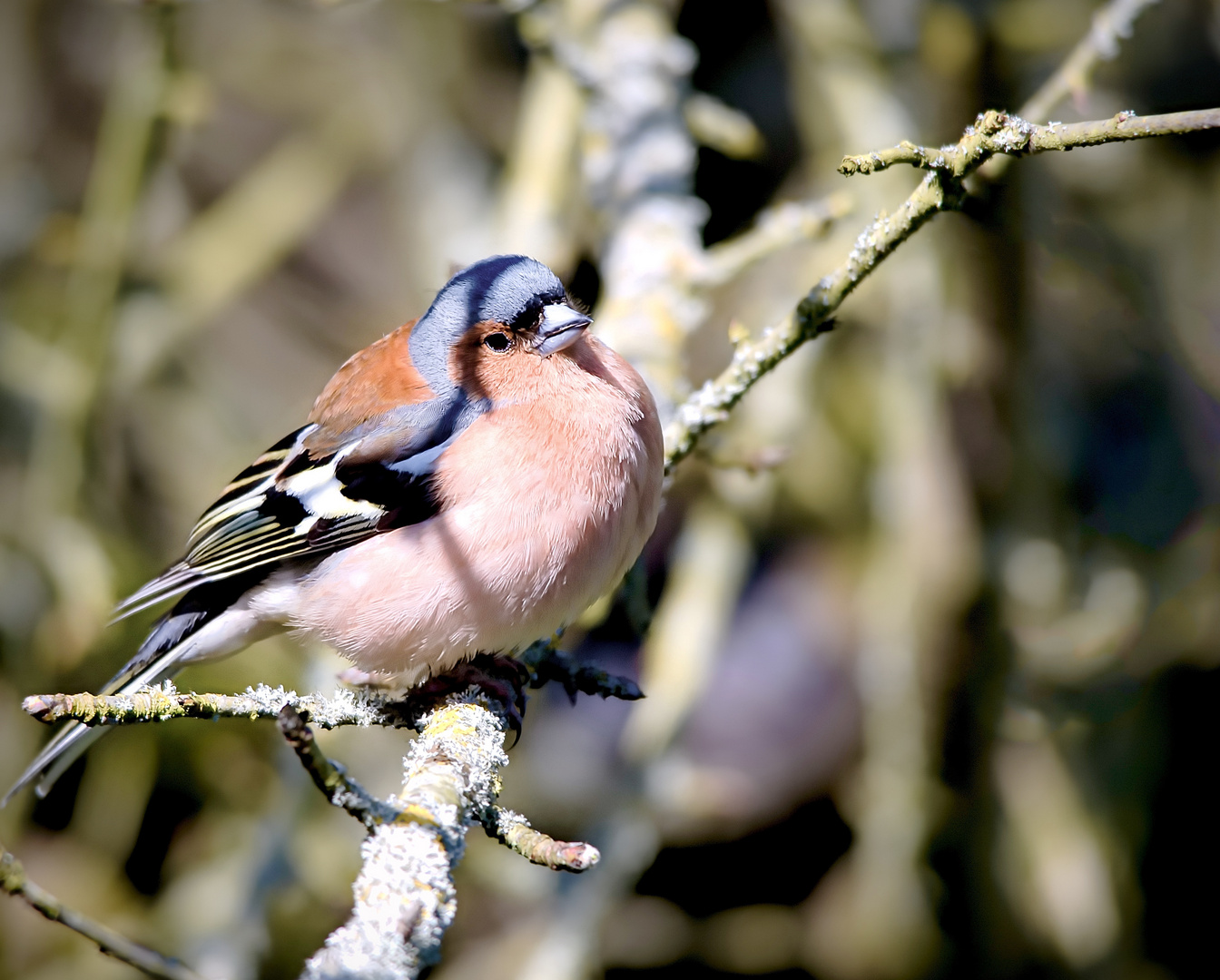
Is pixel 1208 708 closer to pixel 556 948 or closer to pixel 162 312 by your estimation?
pixel 556 948

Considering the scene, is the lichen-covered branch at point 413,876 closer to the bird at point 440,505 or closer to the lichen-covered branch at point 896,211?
the bird at point 440,505

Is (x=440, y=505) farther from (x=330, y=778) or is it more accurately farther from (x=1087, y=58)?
(x=1087, y=58)

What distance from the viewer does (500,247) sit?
3.69 meters

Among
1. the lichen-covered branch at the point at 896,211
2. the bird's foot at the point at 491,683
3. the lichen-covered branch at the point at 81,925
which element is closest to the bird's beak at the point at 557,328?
the lichen-covered branch at the point at 896,211

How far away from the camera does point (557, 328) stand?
2.66m

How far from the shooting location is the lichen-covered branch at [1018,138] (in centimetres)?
158

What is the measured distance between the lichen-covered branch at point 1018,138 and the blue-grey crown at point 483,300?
3.72ft

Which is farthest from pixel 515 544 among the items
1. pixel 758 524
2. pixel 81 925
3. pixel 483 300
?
pixel 758 524

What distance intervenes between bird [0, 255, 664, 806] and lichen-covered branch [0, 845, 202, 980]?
44.4 inches

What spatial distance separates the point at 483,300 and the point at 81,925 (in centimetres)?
175

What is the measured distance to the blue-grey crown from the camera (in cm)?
272

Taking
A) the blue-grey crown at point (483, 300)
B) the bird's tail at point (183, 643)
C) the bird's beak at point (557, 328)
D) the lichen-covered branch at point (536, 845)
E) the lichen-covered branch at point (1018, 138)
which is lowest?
the lichen-covered branch at point (536, 845)

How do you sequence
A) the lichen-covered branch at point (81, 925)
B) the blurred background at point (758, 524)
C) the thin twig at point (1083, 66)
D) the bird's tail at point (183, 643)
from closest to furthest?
the lichen-covered branch at point (81, 925) < the thin twig at point (1083, 66) < the bird's tail at point (183, 643) < the blurred background at point (758, 524)

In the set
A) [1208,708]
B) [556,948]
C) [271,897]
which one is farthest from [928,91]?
[271,897]
